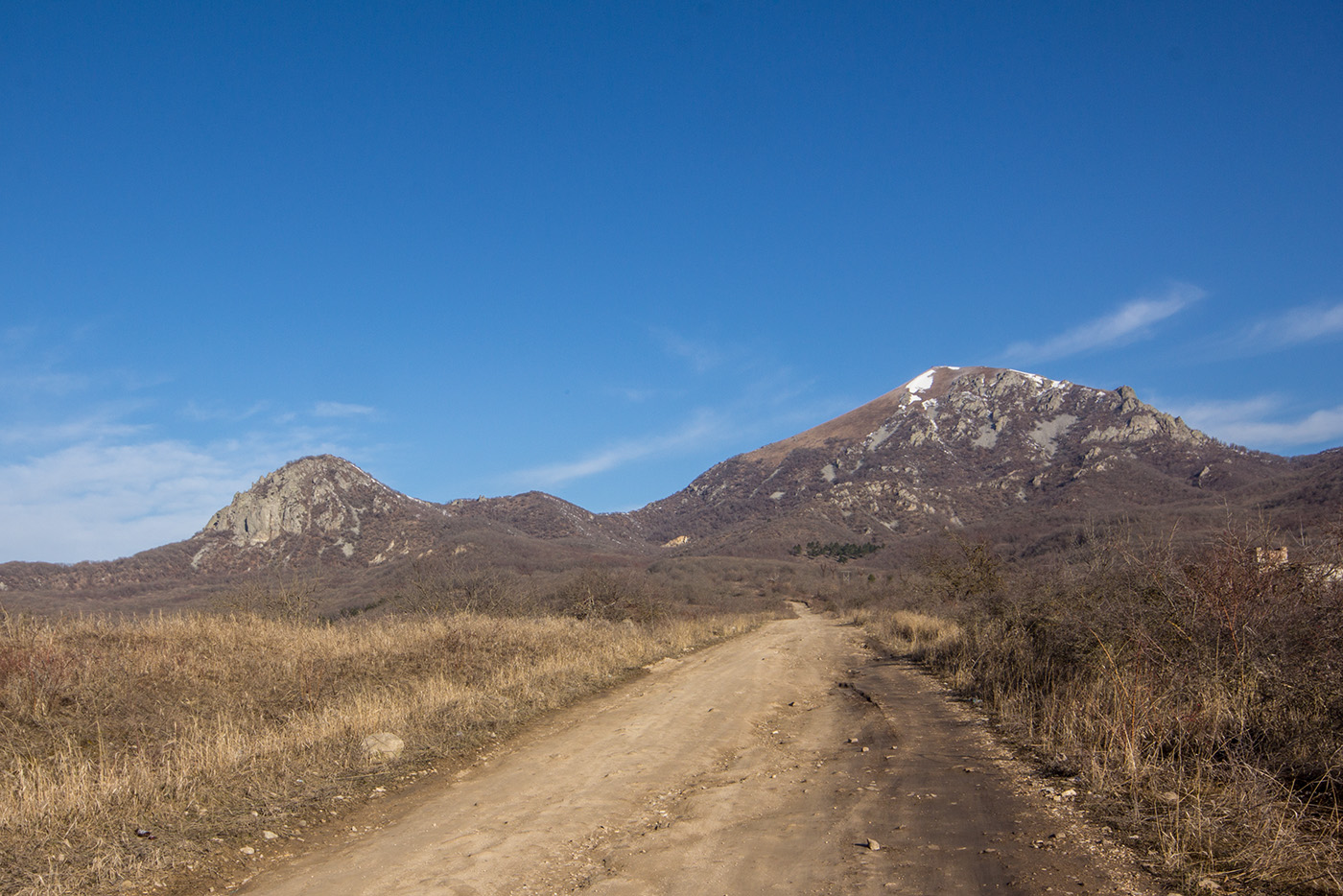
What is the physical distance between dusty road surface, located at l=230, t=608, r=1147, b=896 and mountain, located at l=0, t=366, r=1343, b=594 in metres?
14.8

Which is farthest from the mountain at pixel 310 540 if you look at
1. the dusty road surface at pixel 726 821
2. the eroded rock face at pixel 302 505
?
the dusty road surface at pixel 726 821

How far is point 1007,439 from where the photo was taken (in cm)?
15350

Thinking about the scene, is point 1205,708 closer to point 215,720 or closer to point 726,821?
point 726,821

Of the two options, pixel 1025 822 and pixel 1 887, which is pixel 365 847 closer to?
pixel 1 887

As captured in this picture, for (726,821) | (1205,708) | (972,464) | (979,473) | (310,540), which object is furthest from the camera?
(972,464)

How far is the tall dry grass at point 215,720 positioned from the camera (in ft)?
18.9

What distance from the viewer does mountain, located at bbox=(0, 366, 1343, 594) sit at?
67.3 meters

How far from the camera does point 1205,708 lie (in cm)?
687

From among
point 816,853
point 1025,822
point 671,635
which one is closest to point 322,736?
point 816,853

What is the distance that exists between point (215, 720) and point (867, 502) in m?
121

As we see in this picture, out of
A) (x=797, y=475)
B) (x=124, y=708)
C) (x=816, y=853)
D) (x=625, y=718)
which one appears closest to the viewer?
(x=816, y=853)

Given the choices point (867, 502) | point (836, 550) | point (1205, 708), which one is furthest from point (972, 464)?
point (1205, 708)

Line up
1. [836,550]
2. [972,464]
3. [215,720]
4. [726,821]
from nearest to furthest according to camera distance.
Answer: [726,821]
[215,720]
[836,550]
[972,464]

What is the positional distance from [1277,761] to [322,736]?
32.1 ft
